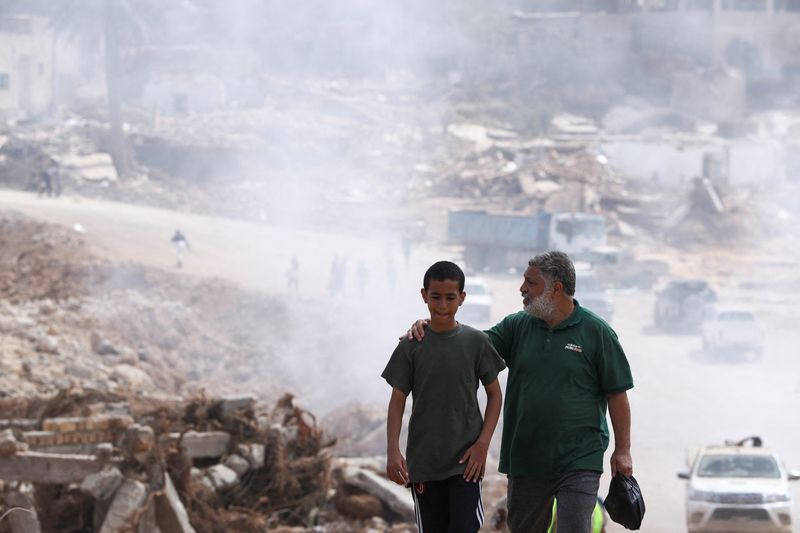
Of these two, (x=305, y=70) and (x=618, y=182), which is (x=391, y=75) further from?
(x=618, y=182)

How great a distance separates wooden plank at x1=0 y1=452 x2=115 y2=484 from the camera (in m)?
8.01

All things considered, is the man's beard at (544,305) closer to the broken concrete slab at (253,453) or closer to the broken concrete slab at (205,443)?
the broken concrete slab at (205,443)

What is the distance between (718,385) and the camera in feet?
65.6

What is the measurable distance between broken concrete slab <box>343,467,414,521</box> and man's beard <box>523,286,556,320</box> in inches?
215

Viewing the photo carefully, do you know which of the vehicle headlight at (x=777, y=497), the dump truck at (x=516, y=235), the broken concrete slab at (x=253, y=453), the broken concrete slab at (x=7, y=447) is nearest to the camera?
the broken concrete slab at (x=7, y=447)

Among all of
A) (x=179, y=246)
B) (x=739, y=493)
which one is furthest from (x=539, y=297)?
(x=179, y=246)

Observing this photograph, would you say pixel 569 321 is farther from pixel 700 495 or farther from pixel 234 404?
pixel 700 495

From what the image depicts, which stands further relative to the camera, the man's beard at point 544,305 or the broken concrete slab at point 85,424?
the broken concrete slab at point 85,424

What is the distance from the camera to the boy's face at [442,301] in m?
3.93

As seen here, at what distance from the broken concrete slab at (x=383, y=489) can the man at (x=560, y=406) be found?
5.35m

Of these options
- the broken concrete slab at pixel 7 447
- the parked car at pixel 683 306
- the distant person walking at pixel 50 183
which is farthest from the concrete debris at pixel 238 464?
the distant person walking at pixel 50 183

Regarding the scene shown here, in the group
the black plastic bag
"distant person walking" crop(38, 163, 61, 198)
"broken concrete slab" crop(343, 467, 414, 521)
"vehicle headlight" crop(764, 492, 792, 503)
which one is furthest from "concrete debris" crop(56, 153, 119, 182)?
the black plastic bag

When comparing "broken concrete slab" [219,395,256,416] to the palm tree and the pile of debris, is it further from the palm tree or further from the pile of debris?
the palm tree

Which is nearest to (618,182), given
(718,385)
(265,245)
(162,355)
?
(265,245)
